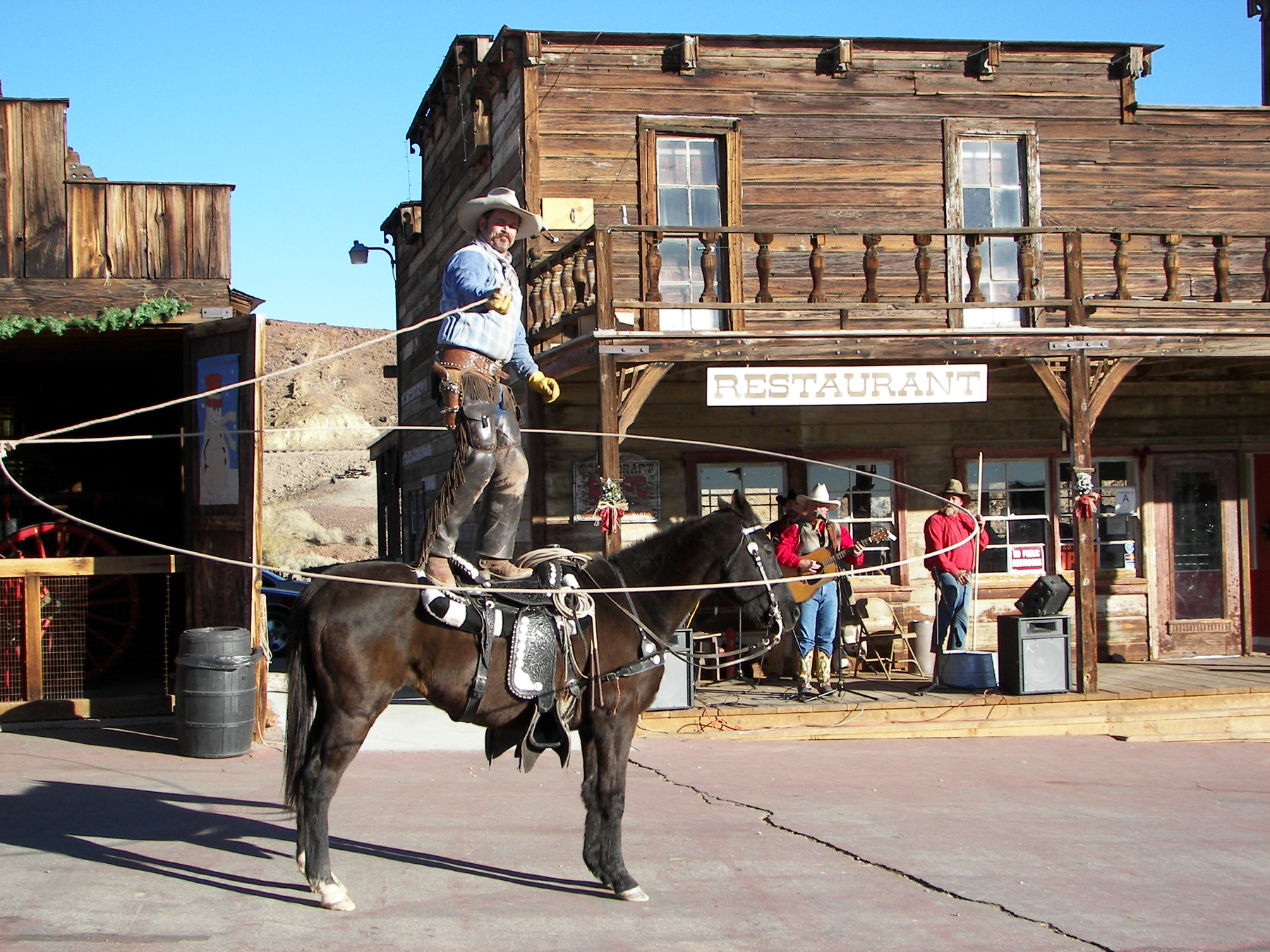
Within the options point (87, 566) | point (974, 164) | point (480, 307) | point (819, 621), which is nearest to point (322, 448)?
point (974, 164)

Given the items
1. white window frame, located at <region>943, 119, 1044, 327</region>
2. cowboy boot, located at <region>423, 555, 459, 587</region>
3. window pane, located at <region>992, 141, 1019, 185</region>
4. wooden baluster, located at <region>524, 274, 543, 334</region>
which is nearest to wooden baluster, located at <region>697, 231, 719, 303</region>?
wooden baluster, located at <region>524, 274, 543, 334</region>

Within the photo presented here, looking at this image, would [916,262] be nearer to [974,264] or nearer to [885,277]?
[974,264]

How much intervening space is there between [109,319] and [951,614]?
748 centimetres

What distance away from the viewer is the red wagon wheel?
31.8 ft

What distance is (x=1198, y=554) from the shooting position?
1270 centimetres

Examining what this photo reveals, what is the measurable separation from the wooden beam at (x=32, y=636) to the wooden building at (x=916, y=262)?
4.44 meters

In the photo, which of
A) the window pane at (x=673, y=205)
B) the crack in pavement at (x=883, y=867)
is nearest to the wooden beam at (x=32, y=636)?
the crack in pavement at (x=883, y=867)

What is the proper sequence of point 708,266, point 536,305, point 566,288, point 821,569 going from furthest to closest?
point 536,305 → point 566,288 → point 821,569 → point 708,266

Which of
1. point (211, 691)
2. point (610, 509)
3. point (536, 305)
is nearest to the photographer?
point (211, 691)

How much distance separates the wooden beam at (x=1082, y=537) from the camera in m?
9.67

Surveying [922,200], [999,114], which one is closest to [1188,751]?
[922,200]

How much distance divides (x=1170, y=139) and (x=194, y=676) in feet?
37.8

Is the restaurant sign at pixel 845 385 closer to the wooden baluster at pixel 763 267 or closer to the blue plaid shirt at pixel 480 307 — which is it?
the wooden baluster at pixel 763 267

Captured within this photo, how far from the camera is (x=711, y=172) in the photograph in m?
11.9
